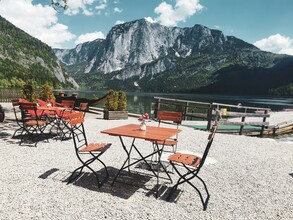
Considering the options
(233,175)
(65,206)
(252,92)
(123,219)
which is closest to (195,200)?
(123,219)

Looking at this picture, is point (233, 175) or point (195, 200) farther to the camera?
point (233, 175)

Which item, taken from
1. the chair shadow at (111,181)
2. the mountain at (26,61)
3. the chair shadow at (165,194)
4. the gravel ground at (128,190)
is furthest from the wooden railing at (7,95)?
the mountain at (26,61)

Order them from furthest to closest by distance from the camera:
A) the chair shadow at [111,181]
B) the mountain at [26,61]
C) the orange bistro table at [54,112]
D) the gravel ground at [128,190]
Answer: the mountain at [26,61] → the orange bistro table at [54,112] → the chair shadow at [111,181] → the gravel ground at [128,190]

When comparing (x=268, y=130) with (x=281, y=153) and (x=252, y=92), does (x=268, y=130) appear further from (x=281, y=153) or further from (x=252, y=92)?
(x=252, y=92)

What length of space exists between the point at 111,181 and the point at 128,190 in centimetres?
53

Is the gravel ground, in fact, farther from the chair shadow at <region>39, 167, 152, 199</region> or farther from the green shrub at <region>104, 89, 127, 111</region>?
the green shrub at <region>104, 89, 127, 111</region>

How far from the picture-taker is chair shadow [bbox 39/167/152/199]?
437cm

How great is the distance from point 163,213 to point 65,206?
4.97 ft

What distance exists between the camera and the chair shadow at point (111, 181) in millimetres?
4367

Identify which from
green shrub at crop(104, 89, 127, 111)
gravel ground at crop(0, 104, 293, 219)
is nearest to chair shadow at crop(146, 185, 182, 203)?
gravel ground at crop(0, 104, 293, 219)

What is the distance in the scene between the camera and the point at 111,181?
15.7ft

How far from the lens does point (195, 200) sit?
13.7 ft

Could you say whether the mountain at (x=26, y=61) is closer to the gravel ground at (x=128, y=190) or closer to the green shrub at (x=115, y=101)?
the green shrub at (x=115, y=101)

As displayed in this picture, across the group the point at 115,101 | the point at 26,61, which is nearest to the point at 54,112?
the point at 115,101
